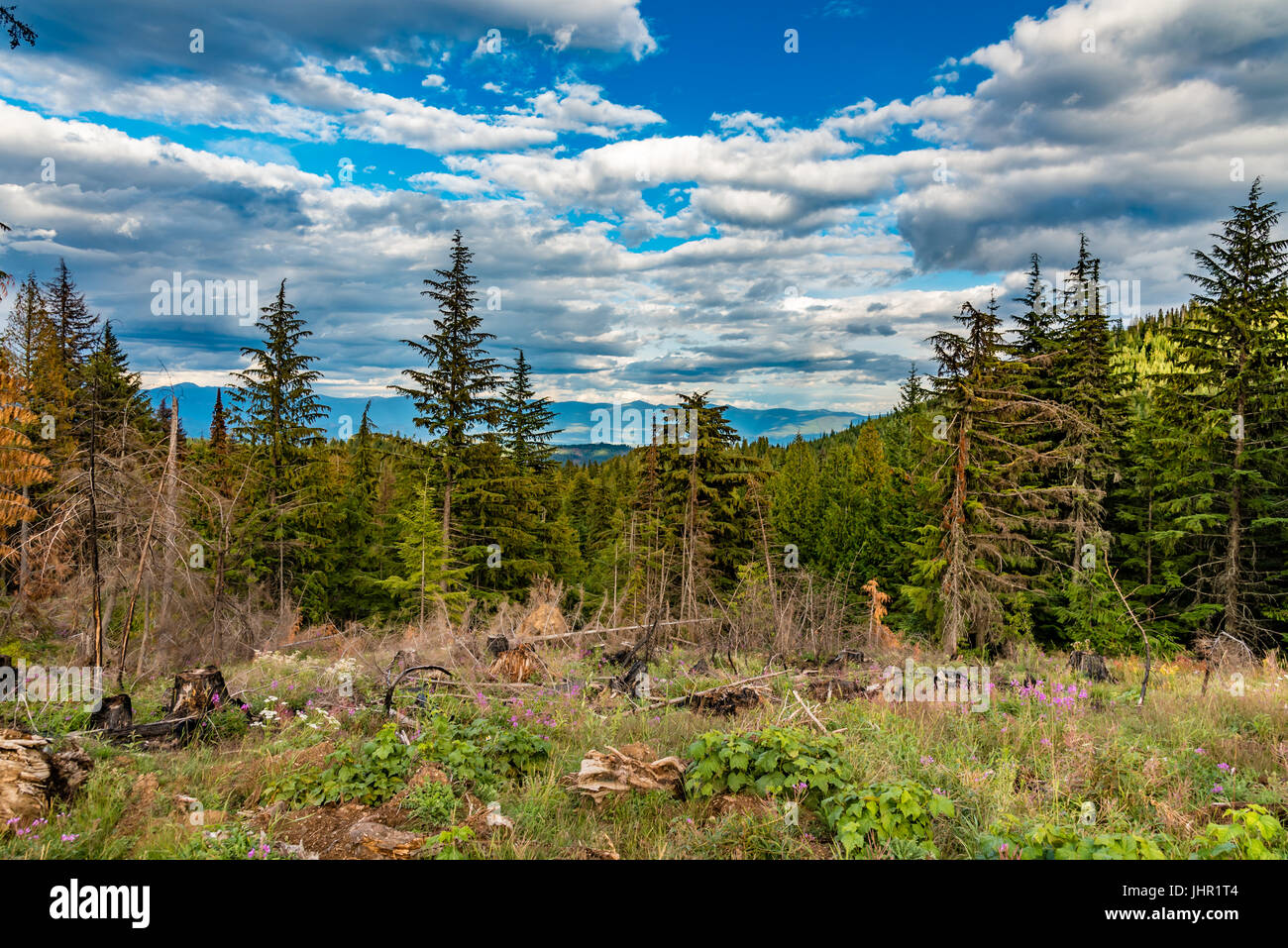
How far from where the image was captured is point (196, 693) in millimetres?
6582

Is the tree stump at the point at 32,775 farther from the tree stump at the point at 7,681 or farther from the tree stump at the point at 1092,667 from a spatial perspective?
the tree stump at the point at 1092,667

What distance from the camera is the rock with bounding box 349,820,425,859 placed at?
3.85 metres

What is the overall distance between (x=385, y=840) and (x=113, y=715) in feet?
13.8

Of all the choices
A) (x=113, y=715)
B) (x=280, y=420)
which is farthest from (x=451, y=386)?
(x=113, y=715)

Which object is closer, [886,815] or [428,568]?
[886,815]

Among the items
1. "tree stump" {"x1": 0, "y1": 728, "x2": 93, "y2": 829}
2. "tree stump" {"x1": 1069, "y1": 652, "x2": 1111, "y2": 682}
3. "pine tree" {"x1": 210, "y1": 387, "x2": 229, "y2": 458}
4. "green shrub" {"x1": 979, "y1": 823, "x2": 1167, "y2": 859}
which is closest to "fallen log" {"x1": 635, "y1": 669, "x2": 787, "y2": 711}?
"green shrub" {"x1": 979, "y1": 823, "x2": 1167, "y2": 859}

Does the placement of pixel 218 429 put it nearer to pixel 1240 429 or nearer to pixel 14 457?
pixel 14 457

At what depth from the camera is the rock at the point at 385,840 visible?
3.85 meters

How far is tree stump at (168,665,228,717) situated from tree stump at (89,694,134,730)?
0.39m

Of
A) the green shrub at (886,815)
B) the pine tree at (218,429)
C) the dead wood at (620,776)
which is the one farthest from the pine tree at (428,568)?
the green shrub at (886,815)

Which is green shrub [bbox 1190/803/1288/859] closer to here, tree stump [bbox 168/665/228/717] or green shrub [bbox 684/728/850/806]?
green shrub [bbox 684/728/850/806]

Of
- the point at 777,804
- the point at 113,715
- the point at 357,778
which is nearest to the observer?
the point at 777,804

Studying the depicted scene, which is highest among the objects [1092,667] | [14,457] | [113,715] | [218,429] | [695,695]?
[218,429]

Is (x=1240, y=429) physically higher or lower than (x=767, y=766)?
higher
